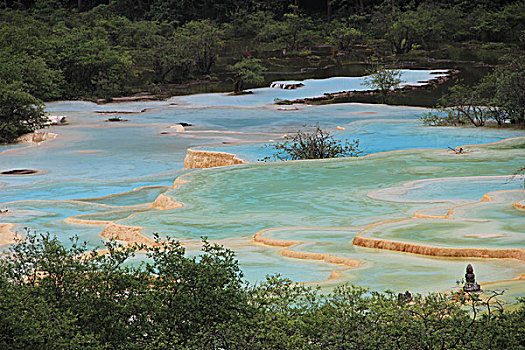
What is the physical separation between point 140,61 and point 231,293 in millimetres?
30760

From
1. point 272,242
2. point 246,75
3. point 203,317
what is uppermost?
point 246,75

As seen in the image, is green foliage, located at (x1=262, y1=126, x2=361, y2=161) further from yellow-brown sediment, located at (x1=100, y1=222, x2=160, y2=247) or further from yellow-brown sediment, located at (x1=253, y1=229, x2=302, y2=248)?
yellow-brown sediment, located at (x1=253, y1=229, x2=302, y2=248)

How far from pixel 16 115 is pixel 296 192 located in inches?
447

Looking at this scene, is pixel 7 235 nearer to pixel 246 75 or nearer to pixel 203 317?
pixel 203 317

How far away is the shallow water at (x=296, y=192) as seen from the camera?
6.15 metres

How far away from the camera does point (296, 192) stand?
10102 millimetres

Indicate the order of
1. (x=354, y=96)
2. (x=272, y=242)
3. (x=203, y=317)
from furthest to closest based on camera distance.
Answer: (x=354, y=96), (x=272, y=242), (x=203, y=317)

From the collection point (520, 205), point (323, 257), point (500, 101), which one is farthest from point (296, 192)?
point (500, 101)

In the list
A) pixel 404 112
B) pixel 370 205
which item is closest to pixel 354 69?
pixel 404 112

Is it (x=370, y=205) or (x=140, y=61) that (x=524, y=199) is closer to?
(x=370, y=205)

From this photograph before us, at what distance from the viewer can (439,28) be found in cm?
4103

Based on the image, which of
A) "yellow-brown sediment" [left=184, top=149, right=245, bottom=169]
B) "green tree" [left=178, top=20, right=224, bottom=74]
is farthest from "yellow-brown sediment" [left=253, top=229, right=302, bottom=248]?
"green tree" [left=178, top=20, right=224, bottom=74]

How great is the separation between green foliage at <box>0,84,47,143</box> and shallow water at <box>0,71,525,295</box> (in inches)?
27.3

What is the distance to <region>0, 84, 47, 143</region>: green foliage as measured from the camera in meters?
18.5
